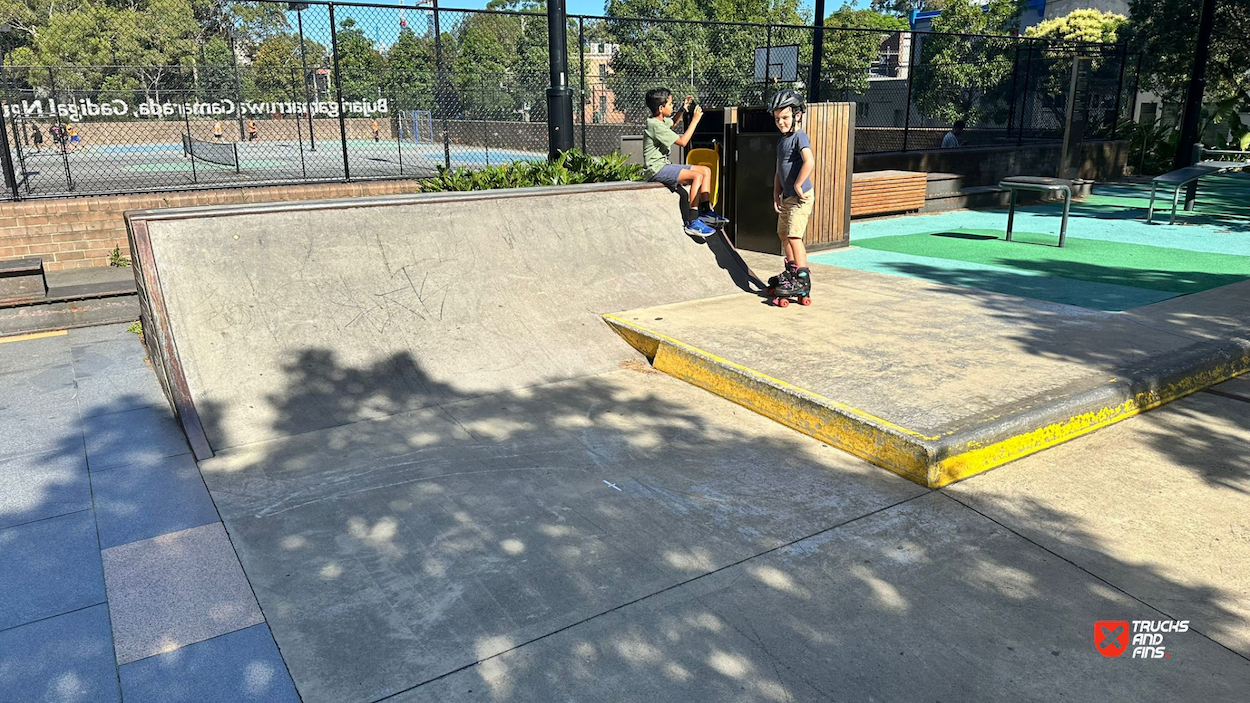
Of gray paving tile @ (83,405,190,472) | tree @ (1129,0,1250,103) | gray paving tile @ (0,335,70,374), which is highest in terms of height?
tree @ (1129,0,1250,103)

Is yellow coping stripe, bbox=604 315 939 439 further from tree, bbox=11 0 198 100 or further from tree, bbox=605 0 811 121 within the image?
tree, bbox=11 0 198 100

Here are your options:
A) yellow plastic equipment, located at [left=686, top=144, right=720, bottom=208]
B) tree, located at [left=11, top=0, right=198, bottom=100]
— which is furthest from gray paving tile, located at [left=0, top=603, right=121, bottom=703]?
tree, located at [left=11, top=0, right=198, bottom=100]

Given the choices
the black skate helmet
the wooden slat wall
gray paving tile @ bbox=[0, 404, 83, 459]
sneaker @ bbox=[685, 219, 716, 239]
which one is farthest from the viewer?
the wooden slat wall

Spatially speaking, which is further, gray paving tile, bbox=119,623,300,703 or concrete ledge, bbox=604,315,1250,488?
concrete ledge, bbox=604,315,1250,488

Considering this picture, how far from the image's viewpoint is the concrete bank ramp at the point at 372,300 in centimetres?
550

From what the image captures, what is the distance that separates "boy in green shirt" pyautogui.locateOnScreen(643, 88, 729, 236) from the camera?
8.57 m

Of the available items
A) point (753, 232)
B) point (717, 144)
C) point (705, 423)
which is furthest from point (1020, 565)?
point (717, 144)

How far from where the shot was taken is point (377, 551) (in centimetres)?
373

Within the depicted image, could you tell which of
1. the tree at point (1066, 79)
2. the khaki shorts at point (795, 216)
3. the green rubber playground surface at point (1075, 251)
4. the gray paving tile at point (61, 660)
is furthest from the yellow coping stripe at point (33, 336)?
the tree at point (1066, 79)

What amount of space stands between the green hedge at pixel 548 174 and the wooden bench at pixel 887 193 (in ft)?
19.3

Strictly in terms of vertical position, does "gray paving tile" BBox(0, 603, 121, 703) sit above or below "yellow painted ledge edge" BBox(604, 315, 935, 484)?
below

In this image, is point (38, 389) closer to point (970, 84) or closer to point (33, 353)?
point (33, 353)

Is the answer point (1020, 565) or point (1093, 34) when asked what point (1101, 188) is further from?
point (1093, 34)

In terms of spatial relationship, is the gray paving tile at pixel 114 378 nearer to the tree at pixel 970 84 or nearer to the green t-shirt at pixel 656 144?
the green t-shirt at pixel 656 144
